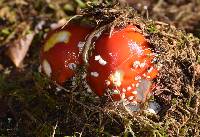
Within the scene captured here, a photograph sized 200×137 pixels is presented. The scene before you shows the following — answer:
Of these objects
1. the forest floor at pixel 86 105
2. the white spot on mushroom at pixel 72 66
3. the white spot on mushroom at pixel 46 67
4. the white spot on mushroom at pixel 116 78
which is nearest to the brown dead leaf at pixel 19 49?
the forest floor at pixel 86 105

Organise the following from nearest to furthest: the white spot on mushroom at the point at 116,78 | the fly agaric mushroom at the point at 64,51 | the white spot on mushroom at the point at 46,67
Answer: the white spot on mushroom at the point at 116,78, the fly agaric mushroom at the point at 64,51, the white spot on mushroom at the point at 46,67

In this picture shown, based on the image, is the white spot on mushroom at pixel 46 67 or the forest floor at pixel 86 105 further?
the white spot on mushroom at pixel 46 67

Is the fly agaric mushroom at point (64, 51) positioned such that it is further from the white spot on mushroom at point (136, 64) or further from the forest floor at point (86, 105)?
the white spot on mushroom at point (136, 64)

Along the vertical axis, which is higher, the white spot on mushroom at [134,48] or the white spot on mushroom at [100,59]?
the white spot on mushroom at [134,48]

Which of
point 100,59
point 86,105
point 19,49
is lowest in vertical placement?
point 86,105

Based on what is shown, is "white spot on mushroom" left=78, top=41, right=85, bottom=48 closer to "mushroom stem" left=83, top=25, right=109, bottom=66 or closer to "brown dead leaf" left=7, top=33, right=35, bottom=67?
"mushroom stem" left=83, top=25, right=109, bottom=66

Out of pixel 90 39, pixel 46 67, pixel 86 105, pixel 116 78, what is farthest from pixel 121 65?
pixel 46 67

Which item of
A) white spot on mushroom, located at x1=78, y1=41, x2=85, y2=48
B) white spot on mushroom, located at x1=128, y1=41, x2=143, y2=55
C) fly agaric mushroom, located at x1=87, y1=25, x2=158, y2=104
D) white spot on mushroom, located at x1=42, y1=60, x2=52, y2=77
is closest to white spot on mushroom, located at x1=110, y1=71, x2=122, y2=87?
fly agaric mushroom, located at x1=87, y1=25, x2=158, y2=104

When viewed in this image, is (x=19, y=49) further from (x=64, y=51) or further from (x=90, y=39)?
(x=90, y=39)
